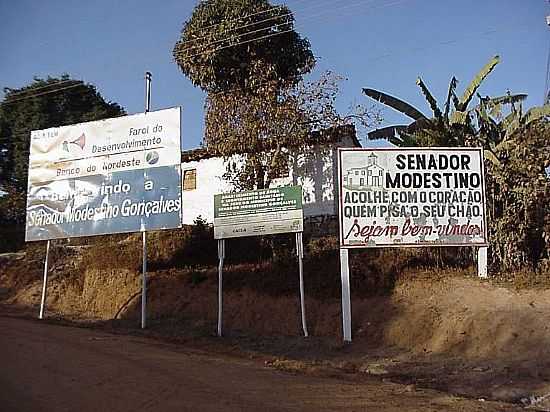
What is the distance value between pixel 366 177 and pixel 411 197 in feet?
3.49

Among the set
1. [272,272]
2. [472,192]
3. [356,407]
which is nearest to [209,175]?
[272,272]

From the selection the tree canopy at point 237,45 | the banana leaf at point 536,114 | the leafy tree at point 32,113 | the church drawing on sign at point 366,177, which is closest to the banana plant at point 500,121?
the banana leaf at point 536,114

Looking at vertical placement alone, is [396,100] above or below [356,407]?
above

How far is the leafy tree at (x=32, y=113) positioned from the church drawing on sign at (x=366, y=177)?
21843mm

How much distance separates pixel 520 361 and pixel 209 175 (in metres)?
16.1

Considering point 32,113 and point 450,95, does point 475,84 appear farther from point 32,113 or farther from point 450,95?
point 32,113

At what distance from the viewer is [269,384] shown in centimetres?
1041

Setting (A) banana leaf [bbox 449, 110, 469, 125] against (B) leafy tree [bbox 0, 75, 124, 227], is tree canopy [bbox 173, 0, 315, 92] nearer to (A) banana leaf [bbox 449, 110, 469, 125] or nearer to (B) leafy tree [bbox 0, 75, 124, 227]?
(A) banana leaf [bbox 449, 110, 469, 125]

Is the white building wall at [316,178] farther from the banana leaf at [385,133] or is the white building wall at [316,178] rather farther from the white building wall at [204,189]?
the banana leaf at [385,133]

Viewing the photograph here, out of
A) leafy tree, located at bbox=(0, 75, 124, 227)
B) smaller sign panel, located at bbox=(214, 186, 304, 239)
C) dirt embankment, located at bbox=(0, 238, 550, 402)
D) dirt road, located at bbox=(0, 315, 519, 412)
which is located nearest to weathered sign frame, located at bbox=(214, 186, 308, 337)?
smaller sign panel, located at bbox=(214, 186, 304, 239)

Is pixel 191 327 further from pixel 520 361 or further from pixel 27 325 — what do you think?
pixel 520 361

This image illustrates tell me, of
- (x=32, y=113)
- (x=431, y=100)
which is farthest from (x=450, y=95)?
(x=32, y=113)

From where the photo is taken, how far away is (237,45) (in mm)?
24172

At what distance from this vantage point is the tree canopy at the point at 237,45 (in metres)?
24.3
